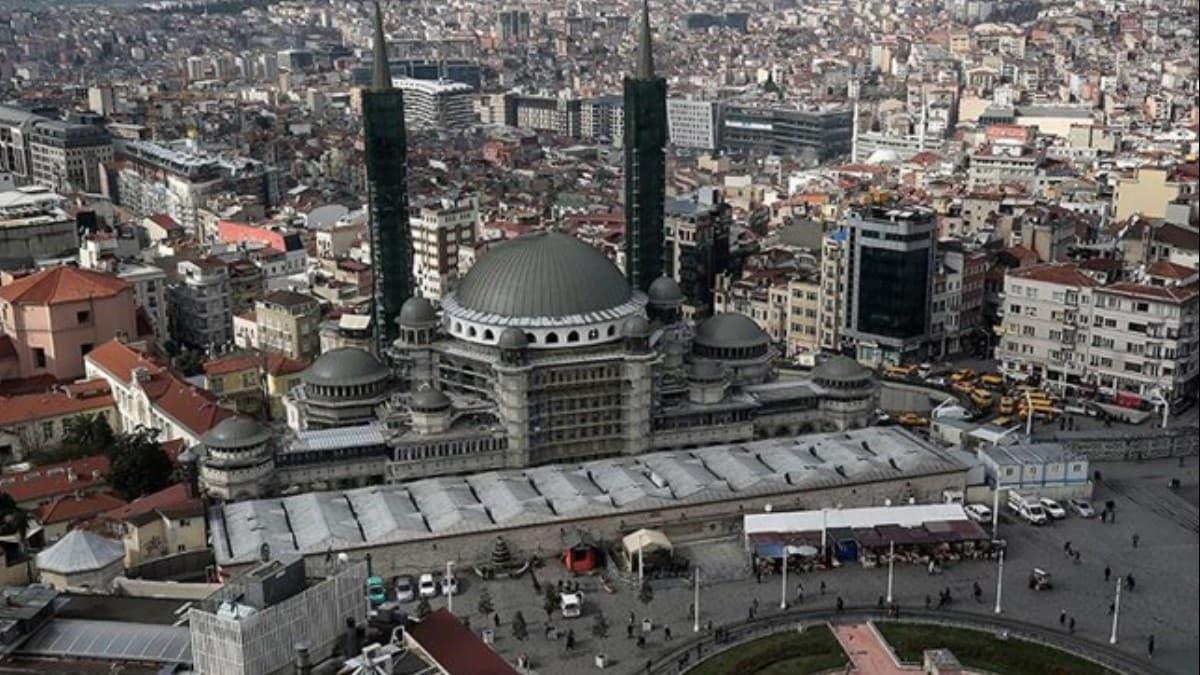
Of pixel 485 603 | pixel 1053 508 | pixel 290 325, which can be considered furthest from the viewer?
pixel 290 325

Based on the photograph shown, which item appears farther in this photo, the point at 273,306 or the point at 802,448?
the point at 273,306

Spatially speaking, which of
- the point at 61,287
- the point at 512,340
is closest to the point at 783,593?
the point at 512,340

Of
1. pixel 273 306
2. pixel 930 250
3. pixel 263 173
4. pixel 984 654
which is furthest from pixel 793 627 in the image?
pixel 263 173

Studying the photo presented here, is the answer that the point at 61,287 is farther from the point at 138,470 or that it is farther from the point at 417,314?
the point at 417,314

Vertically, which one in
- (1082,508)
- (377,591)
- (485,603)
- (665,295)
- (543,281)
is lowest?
(1082,508)

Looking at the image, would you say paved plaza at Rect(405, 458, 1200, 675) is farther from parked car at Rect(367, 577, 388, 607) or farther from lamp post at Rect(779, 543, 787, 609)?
parked car at Rect(367, 577, 388, 607)

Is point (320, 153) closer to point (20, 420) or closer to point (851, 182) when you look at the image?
point (851, 182)

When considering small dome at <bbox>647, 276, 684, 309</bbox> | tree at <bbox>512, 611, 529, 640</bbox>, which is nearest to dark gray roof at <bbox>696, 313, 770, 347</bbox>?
small dome at <bbox>647, 276, 684, 309</bbox>

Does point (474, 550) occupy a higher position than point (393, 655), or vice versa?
point (393, 655)
